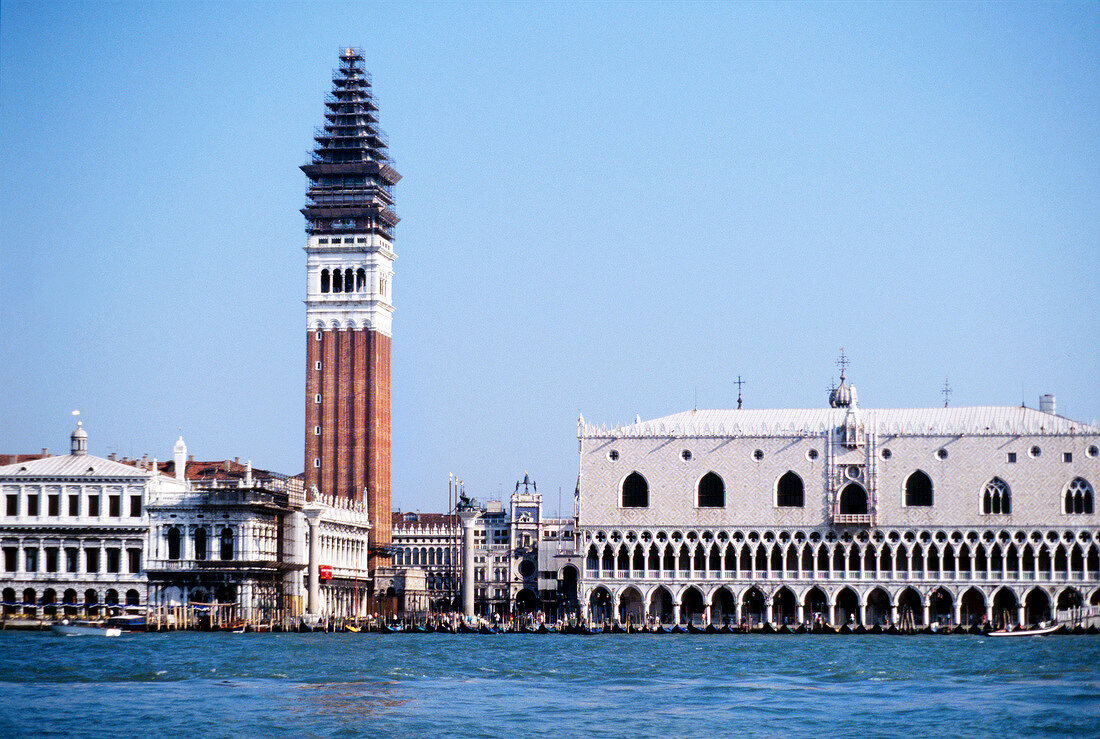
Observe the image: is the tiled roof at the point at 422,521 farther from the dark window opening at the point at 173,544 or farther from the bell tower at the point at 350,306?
the dark window opening at the point at 173,544

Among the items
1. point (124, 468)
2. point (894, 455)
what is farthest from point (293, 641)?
point (894, 455)

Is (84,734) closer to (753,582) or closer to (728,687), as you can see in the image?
(728,687)

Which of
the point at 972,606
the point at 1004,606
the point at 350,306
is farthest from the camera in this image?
the point at 350,306

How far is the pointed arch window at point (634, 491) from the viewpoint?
Result: 332ft

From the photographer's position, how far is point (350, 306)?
121438mm

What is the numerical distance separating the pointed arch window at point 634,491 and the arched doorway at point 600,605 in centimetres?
504

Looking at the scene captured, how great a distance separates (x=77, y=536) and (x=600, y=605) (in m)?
28.9

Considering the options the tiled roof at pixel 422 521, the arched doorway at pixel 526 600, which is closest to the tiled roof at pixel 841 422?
the arched doorway at pixel 526 600

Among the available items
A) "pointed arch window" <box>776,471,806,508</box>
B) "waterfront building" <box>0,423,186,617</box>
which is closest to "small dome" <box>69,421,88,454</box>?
"waterfront building" <box>0,423,186,617</box>

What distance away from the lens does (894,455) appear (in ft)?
325

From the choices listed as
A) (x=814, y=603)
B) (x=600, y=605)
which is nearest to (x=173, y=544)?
(x=600, y=605)

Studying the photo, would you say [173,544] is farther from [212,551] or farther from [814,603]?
[814,603]

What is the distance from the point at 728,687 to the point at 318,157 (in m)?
74.8

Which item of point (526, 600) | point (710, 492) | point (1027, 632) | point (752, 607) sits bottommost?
point (1027, 632)
